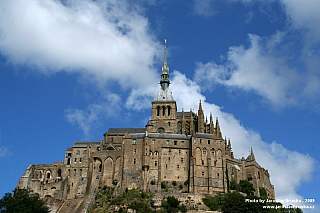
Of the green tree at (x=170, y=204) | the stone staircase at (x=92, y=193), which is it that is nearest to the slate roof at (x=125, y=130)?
the stone staircase at (x=92, y=193)

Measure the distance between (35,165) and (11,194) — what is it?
23155mm

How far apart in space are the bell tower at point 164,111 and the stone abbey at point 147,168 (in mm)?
6358

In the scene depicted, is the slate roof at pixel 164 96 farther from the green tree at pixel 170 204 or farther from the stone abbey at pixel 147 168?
the green tree at pixel 170 204

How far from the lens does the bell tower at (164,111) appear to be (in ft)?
379

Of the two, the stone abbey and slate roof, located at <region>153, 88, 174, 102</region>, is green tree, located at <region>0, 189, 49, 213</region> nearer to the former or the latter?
the stone abbey

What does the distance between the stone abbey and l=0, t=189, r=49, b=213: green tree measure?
13.8 m

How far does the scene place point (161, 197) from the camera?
302ft

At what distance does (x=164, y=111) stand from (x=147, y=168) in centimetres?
2421

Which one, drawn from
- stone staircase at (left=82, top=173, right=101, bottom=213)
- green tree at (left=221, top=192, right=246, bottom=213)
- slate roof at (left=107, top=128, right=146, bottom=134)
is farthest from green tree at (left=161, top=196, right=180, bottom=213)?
slate roof at (left=107, top=128, right=146, bottom=134)

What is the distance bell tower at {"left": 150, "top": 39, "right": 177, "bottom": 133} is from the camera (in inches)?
4543

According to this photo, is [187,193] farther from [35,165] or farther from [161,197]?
[35,165]

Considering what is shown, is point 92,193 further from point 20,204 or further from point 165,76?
point 165,76

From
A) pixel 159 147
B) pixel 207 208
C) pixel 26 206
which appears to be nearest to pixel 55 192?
pixel 26 206

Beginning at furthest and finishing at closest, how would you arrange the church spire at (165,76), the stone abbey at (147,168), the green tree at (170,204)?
the church spire at (165,76), the stone abbey at (147,168), the green tree at (170,204)
